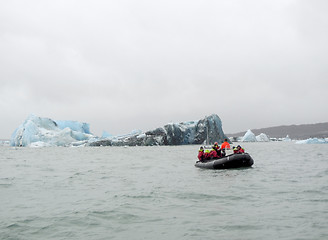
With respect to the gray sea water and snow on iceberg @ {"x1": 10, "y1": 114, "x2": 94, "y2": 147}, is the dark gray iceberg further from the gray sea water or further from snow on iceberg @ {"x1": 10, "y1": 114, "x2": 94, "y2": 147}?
the gray sea water

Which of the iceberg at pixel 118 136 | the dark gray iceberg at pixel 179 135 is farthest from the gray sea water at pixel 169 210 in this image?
the dark gray iceberg at pixel 179 135

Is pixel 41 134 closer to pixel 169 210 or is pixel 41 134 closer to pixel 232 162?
pixel 232 162

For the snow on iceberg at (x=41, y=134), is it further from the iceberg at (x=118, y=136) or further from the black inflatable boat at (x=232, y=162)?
the black inflatable boat at (x=232, y=162)

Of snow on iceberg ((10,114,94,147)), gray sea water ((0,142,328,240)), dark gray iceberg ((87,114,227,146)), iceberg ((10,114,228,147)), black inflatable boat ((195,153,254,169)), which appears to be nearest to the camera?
gray sea water ((0,142,328,240))

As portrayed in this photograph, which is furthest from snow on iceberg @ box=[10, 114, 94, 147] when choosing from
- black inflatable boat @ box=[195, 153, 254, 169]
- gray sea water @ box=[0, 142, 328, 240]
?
gray sea water @ box=[0, 142, 328, 240]

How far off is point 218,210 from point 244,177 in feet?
22.5

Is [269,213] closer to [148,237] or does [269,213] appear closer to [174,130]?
[148,237]

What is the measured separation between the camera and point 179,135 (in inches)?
2741

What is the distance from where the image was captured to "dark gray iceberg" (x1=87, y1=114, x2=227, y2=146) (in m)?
67.9

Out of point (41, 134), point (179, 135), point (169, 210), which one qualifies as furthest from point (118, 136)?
point (169, 210)

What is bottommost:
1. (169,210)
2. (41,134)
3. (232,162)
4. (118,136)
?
(169,210)

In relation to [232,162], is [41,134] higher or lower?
higher

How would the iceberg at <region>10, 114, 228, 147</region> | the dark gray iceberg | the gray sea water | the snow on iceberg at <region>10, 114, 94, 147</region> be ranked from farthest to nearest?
the dark gray iceberg
the iceberg at <region>10, 114, 228, 147</region>
the snow on iceberg at <region>10, 114, 94, 147</region>
the gray sea water

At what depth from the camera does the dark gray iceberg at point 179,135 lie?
223ft
